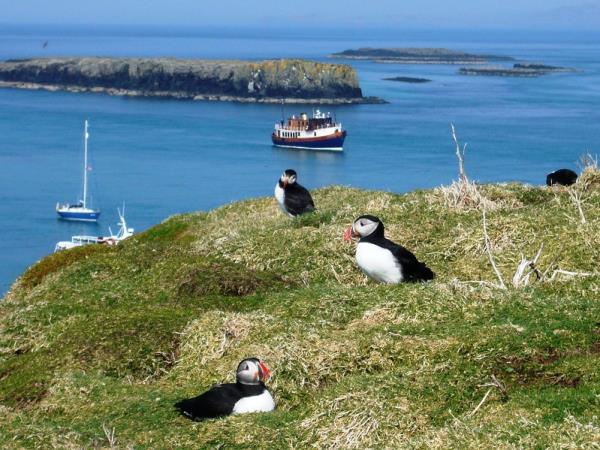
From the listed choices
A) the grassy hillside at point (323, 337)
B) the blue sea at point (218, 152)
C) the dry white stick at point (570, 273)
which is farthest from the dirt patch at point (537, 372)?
the blue sea at point (218, 152)

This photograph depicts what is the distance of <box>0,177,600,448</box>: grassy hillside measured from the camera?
9.20 metres

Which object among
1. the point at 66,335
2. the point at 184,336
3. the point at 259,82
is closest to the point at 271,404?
the point at 184,336

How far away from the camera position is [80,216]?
306 ft

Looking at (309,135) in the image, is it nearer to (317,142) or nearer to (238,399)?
(317,142)

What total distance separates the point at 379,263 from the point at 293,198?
23.6 feet

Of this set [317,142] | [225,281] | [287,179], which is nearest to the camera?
[225,281]

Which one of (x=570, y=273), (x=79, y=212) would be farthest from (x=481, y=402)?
(x=79, y=212)

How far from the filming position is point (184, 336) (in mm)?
12562

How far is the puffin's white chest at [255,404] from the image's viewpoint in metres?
9.85

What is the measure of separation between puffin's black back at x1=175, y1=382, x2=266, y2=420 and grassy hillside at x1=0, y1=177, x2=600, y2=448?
0.49 ft

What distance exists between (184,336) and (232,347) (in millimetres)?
914

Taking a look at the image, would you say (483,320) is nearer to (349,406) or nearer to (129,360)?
(349,406)

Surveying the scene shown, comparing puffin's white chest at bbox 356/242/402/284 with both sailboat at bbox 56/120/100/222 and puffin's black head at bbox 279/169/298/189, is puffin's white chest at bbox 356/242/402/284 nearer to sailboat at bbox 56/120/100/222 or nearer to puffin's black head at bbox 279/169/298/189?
puffin's black head at bbox 279/169/298/189

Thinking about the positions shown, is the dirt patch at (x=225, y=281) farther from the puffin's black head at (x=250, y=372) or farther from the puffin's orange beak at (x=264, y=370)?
the puffin's black head at (x=250, y=372)
